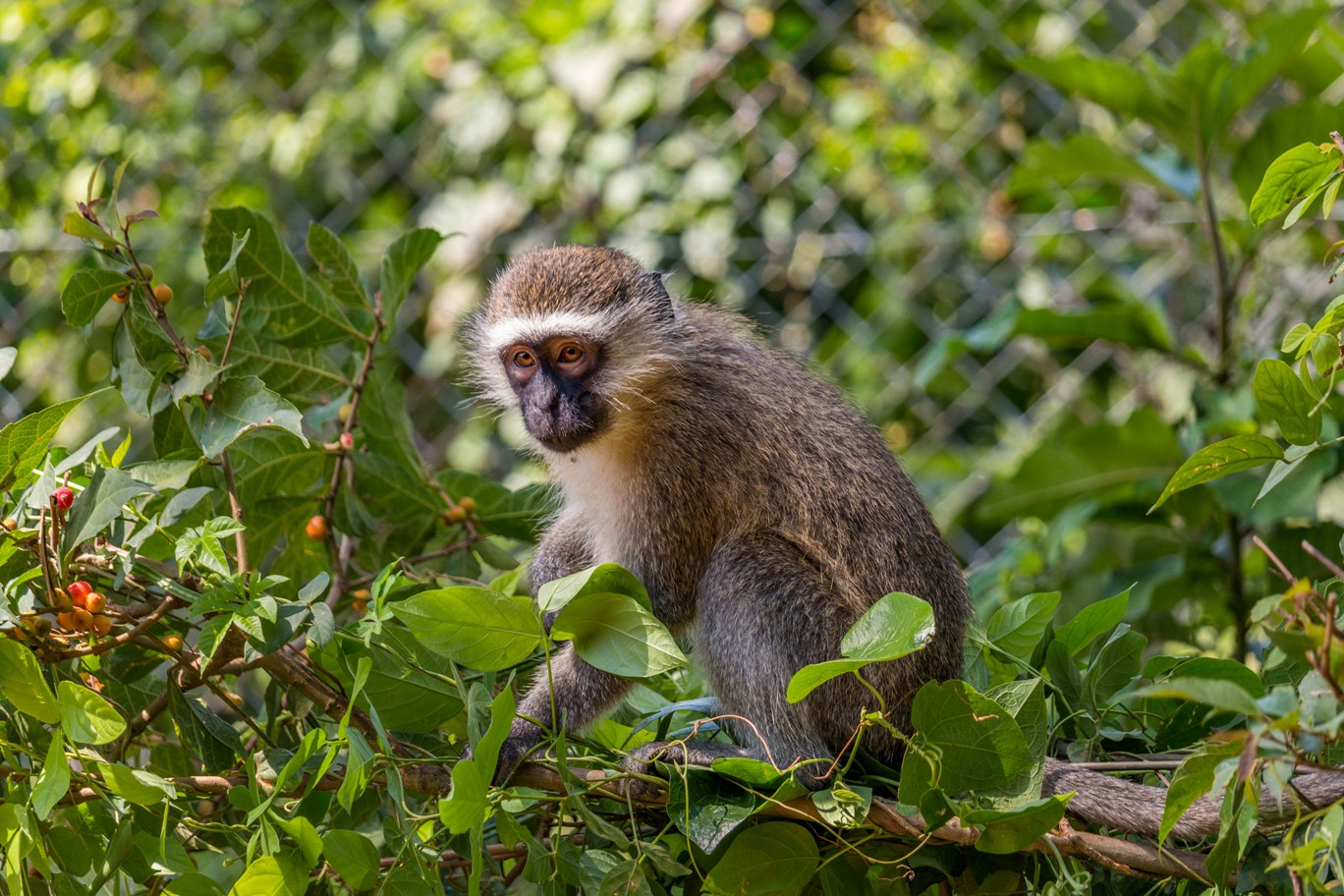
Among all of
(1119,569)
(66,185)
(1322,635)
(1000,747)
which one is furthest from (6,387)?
(1322,635)

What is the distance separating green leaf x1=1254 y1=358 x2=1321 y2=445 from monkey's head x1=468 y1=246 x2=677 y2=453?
1621 millimetres

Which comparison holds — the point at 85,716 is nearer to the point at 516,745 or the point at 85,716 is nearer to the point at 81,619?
the point at 81,619

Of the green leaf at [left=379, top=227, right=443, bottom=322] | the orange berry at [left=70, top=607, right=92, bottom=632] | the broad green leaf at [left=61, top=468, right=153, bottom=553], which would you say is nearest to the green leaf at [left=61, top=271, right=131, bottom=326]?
the broad green leaf at [left=61, top=468, right=153, bottom=553]

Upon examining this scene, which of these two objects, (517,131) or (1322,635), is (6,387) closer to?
(517,131)

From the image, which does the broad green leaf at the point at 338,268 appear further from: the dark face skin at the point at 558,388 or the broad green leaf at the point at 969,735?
the broad green leaf at the point at 969,735

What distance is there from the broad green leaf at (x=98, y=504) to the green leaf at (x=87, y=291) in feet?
1.20

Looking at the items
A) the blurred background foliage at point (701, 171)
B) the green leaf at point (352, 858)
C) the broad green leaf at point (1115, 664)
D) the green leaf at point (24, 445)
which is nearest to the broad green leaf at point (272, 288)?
the green leaf at point (24, 445)

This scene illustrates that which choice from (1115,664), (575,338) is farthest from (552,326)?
(1115,664)

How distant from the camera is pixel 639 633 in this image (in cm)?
199

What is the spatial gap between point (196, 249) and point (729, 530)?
4.31 meters

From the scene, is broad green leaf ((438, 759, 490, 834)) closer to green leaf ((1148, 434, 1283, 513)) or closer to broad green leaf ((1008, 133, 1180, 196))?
green leaf ((1148, 434, 1283, 513))

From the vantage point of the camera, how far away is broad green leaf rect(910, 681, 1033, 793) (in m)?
1.90

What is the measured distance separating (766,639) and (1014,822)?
3.06 feet

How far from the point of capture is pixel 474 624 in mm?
1929
